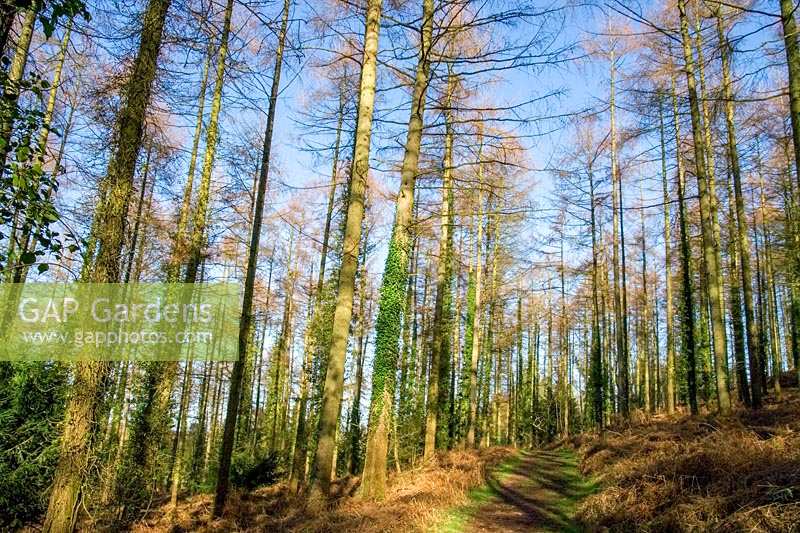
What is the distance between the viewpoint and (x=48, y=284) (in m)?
10.7

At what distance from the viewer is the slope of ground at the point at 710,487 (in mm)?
3834

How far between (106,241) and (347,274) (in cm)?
302

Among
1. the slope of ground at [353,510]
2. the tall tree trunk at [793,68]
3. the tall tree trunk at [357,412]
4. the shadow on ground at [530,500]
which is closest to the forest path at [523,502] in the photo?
the shadow on ground at [530,500]

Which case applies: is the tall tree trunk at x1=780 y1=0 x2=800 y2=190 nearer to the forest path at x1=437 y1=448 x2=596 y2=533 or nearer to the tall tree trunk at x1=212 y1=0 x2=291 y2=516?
the forest path at x1=437 y1=448 x2=596 y2=533

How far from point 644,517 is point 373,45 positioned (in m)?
Answer: 7.11

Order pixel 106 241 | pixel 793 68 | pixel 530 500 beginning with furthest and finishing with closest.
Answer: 1. pixel 530 500
2. pixel 793 68
3. pixel 106 241

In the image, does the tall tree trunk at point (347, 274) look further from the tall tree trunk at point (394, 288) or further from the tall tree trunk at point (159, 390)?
the tall tree trunk at point (159, 390)

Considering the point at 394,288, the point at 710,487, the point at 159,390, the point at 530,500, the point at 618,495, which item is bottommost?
the point at 530,500

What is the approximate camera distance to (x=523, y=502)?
761 centimetres

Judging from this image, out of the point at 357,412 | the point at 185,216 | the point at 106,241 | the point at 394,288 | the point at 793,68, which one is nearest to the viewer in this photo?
the point at 106,241

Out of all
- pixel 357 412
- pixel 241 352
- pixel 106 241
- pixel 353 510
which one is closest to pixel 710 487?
pixel 353 510

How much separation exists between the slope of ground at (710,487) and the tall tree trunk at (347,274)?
3377 mm

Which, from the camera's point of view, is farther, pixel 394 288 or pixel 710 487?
pixel 394 288

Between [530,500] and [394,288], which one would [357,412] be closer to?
[394,288]
